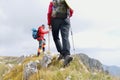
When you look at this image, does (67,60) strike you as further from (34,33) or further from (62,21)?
(34,33)

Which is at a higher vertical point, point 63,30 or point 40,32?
point 40,32

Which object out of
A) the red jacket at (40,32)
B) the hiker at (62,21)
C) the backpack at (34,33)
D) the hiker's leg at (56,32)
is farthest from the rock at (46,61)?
the red jacket at (40,32)

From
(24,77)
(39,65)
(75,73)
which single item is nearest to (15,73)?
(39,65)

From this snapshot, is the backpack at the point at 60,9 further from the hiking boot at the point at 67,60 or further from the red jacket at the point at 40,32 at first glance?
the red jacket at the point at 40,32

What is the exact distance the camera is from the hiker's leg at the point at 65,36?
46.6ft

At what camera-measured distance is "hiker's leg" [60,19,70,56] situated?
1420 centimetres

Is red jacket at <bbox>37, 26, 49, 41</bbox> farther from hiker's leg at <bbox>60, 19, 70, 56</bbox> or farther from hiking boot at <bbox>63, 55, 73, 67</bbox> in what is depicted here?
hiking boot at <bbox>63, 55, 73, 67</bbox>

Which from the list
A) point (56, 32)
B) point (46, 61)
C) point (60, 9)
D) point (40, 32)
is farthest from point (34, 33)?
point (60, 9)

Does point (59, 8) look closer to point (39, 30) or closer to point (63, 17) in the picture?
point (63, 17)

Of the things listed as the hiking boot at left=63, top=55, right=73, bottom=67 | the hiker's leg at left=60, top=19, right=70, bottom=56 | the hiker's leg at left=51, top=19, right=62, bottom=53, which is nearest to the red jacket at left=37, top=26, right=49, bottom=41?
the hiker's leg at left=51, top=19, right=62, bottom=53

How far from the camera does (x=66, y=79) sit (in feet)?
40.1

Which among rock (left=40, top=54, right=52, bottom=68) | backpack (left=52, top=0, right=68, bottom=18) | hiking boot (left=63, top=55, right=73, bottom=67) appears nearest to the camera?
hiking boot (left=63, top=55, right=73, bottom=67)

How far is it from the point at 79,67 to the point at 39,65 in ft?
7.05

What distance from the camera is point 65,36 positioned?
14250 mm
